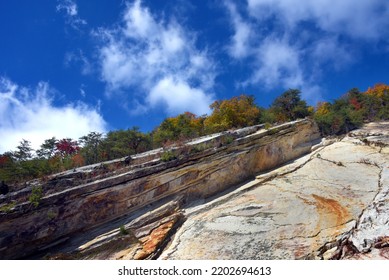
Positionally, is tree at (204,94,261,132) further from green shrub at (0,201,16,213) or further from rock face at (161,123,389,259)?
green shrub at (0,201,16,213)

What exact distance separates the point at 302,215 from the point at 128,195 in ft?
29.4

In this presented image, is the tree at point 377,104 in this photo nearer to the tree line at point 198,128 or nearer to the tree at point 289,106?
the tree line at point 198,128

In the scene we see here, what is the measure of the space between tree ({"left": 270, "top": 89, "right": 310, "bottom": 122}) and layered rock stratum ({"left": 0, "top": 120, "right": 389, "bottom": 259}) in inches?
578

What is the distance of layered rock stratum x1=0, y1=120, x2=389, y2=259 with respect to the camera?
11.0 meters

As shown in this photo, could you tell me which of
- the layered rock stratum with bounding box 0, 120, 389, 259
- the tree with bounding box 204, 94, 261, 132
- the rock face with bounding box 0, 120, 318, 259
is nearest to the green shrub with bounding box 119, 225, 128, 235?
the layered rock stratum with bounding box 0, 120, 389, 259

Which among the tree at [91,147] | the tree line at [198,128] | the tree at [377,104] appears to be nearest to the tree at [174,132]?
the tree line at [198,128]

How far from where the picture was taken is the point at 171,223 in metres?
14.1

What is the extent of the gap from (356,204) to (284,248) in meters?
4.68

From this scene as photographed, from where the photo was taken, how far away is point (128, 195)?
594 inches

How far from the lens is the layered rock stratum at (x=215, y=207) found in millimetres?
10953

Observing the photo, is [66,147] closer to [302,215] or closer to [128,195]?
[128,195]

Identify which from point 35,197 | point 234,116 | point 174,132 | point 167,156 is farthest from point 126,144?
point 35,197
